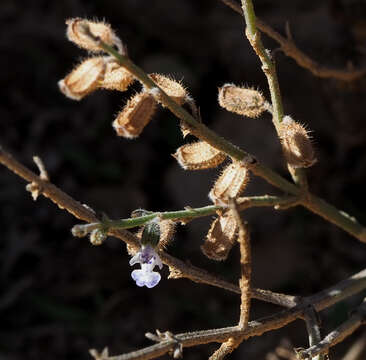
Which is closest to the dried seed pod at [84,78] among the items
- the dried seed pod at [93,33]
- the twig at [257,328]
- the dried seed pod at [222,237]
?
the dried seed pod at [93,33]

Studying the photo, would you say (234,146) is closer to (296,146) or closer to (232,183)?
(232,183)

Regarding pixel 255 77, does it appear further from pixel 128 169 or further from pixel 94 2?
pixel 94 2

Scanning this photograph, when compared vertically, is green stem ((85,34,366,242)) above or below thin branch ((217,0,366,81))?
below

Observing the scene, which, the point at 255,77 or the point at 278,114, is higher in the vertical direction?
the point at 255,77

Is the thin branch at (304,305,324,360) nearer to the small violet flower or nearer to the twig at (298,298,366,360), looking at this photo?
the twig at (298,298,366,360)

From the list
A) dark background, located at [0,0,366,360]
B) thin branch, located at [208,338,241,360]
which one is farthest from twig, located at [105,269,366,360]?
dark background, located at [0,0,366,360]

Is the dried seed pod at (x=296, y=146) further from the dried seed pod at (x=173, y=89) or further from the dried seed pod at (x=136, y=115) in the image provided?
the dried seed pod at (x=136, y=115)

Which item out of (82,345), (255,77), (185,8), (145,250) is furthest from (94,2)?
(145,250)

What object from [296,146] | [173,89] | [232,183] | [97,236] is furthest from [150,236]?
[296,146]
